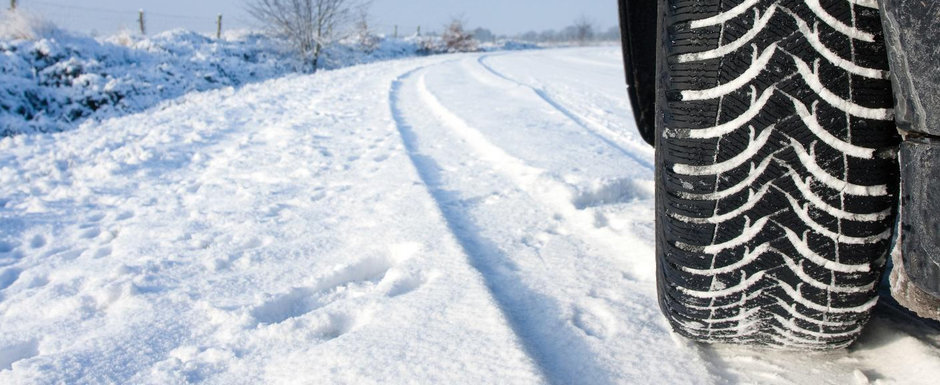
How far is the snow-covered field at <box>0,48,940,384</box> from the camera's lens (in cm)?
102

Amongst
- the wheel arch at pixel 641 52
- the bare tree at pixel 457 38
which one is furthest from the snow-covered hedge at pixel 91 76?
the bare tree at pixel 457 38

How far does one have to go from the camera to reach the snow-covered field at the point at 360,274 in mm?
1018

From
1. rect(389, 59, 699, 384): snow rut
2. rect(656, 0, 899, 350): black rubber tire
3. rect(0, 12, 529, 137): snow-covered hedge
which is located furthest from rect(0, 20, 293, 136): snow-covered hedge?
rect(656, 0, 899, 350): black rubber tire

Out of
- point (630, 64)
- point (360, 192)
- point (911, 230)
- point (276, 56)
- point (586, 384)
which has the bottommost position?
point (586, 384)

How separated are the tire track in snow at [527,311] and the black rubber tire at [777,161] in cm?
23

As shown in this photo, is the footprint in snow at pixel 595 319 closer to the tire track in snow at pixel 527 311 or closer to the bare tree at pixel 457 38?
the tire track in snow at pixel 527 311

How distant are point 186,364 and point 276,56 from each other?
22.5m

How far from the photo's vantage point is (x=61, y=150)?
334cm

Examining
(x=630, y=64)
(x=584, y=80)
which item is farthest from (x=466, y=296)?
(x=584, y=80)

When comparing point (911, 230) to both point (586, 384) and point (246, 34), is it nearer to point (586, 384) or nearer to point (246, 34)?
point (586, 384)

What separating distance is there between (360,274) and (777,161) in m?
1.03

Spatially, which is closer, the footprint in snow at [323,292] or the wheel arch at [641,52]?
the footprint in snow at [323,292]

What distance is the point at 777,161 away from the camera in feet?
2.78

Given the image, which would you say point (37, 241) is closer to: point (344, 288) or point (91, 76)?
point (344, 288)
